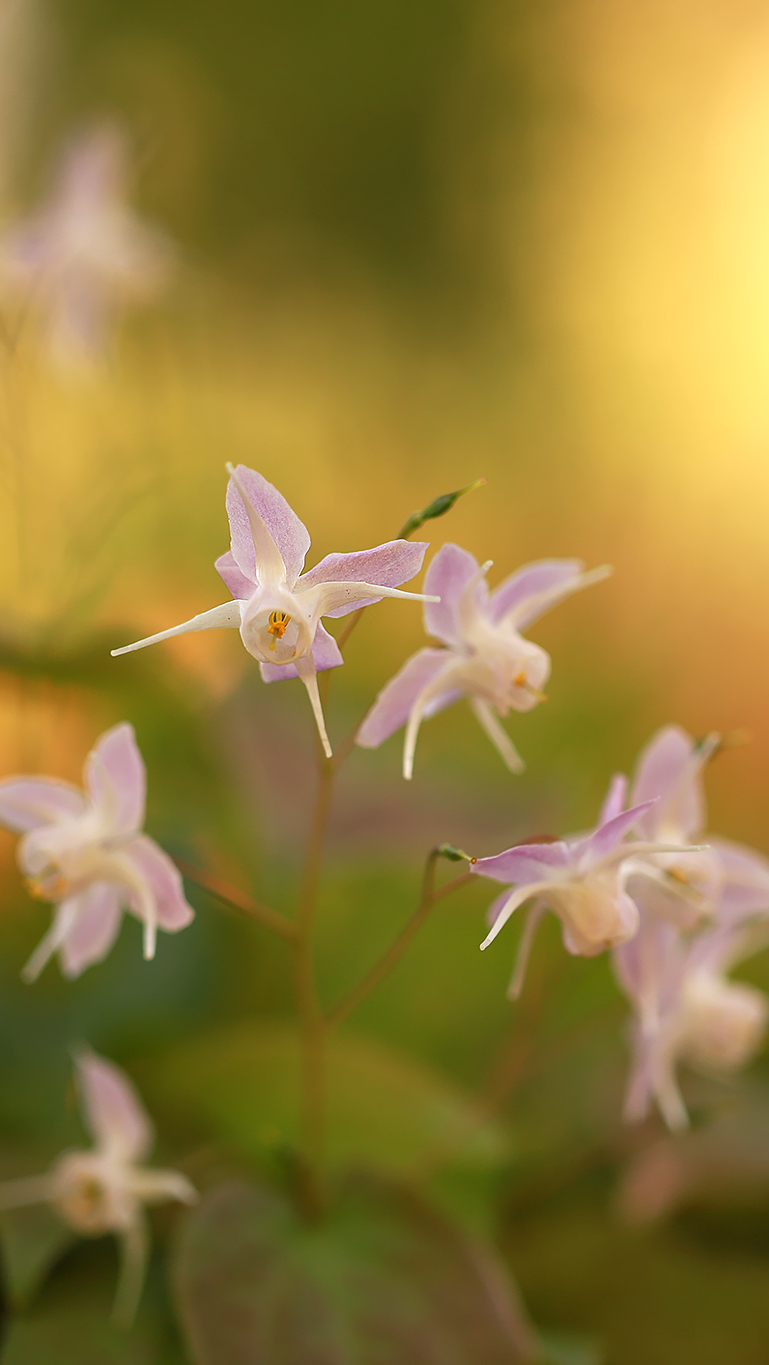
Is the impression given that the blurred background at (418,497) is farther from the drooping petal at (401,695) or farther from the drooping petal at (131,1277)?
the drooping petal at (401,695)

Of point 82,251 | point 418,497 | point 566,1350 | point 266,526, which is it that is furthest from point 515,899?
point 418,497

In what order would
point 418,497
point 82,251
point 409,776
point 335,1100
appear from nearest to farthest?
point 409,776 → point 335,1100 → point 82,251 → point 418,497

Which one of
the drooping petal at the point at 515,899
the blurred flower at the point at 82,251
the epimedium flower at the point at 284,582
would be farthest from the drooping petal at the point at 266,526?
the blurred flower at the point at 82,251

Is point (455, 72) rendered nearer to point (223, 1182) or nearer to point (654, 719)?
point (654, 719)

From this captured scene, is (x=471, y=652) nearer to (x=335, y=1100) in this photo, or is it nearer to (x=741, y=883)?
(x=741, y=883)

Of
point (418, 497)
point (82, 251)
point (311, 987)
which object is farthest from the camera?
point (418, 497)

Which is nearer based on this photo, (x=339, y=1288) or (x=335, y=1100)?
(x=339, y=1288)
